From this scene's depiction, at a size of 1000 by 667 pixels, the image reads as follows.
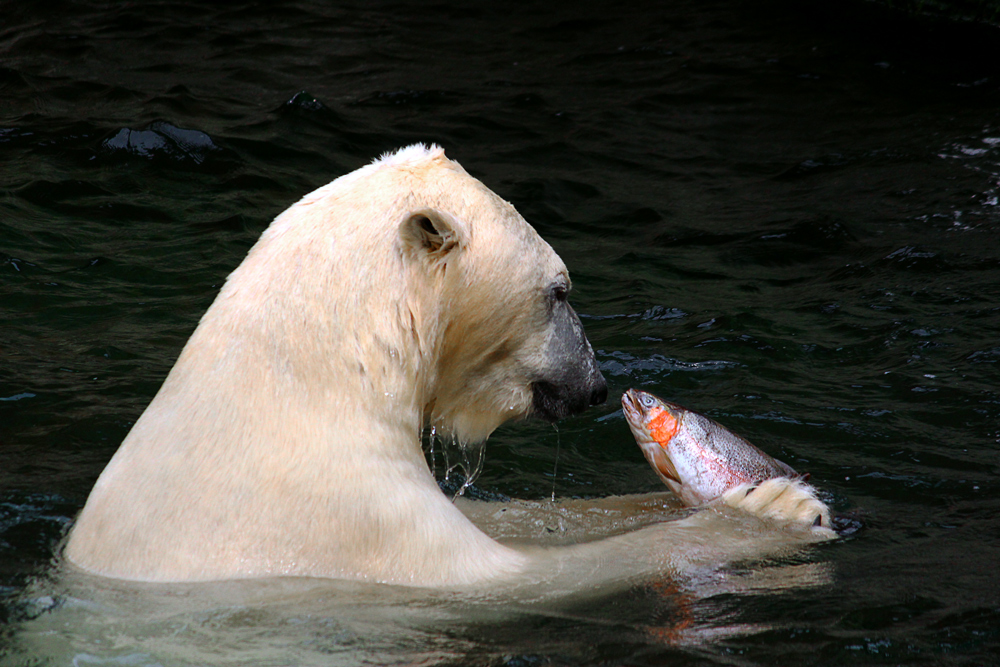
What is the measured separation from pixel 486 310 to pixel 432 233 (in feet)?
1.09

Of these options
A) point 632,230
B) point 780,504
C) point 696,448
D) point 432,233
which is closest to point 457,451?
point 696,448

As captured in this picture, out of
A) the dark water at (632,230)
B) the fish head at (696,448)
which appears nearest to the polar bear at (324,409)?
the dark water at (632,230)

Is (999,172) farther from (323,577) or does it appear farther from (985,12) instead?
(323,577)

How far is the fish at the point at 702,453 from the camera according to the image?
3.56 meters

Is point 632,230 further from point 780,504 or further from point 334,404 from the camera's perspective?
point 334,404

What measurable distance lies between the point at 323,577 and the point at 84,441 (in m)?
2.16

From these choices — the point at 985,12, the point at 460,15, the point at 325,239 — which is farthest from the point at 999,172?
the point at 325,239

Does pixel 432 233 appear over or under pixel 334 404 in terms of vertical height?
over

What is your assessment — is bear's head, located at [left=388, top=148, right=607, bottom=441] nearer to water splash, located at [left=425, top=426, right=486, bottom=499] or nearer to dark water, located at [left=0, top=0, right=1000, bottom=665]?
water splash, located at [left=425, top=426, right=486, bottom=499]

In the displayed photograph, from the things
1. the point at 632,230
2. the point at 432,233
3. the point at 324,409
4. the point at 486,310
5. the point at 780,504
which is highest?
the point at 432,233

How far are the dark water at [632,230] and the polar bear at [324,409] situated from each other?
0.25 m

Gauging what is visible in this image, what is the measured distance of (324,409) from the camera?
2.83m

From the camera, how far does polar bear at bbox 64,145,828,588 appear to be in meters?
2.75

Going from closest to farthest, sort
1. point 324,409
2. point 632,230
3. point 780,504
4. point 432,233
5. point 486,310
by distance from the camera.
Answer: point 324,409 < point 432,233 < point 486,310 < point 780,504 < point 632,230
